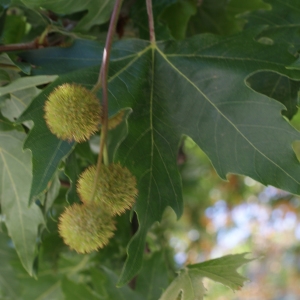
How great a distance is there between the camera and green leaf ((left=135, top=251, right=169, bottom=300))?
121 centimetres

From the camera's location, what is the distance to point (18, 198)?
1006 millimetres

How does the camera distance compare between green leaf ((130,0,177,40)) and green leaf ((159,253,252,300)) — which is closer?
green leaf ((159,253,252,300))

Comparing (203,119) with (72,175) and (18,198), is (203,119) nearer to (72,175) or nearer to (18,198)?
(72,175)

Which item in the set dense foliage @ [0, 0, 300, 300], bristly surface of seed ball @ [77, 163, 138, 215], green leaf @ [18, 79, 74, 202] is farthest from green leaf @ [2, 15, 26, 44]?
bristly surface of seed ball @ [77, 163, 138, 215]

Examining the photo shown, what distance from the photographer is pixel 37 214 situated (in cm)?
98

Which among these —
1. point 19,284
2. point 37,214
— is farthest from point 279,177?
point 19,284

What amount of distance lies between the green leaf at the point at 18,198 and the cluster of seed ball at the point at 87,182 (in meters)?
0.22

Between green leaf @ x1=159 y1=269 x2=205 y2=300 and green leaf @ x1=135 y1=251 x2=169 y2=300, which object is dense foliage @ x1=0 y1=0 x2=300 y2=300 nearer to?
green leaf @ x1=159 y1=269 x2=205 y2=300

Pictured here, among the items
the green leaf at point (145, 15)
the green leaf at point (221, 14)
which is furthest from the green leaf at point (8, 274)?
the green leaf at point (221, 14)

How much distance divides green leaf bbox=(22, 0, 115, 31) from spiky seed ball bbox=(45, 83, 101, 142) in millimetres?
276

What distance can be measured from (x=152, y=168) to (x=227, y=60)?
0.90ft

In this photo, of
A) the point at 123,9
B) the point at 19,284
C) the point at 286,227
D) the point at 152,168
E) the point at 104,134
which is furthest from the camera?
the point at 286,227

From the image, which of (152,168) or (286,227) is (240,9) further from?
(286,227)

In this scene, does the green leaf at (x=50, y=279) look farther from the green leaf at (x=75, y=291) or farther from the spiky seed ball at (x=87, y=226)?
the spiky seed ball at (x=87, y=226)
